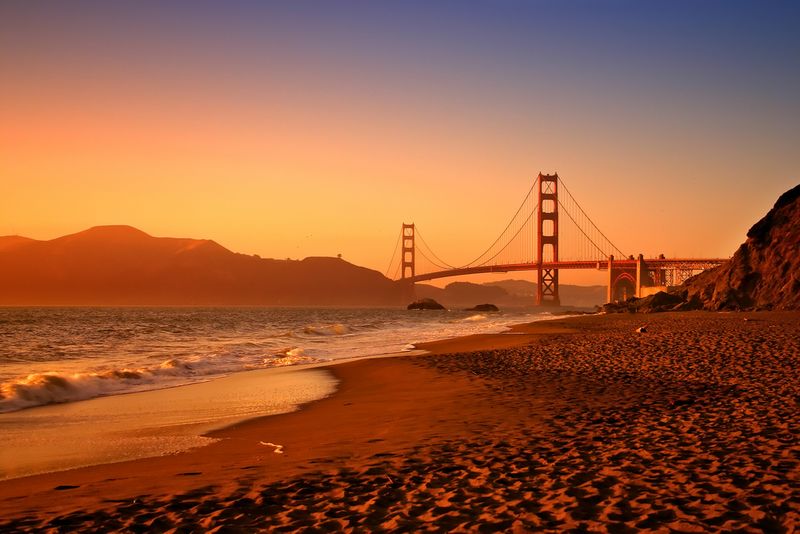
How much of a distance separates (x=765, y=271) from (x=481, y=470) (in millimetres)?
43543

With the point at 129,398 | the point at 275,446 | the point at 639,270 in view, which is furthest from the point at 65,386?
the point at 639,270

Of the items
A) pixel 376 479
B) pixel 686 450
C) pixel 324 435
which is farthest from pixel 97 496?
pixel 686 450

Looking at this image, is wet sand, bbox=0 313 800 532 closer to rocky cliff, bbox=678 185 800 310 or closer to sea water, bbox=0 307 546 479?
sea water, bbox=0 307 546 479

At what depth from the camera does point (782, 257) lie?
40.0m

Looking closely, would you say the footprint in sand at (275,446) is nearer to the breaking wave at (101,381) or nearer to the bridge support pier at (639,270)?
the breaking wave at (101,381)

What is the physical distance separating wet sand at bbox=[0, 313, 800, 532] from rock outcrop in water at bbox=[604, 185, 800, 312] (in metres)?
→ 33.8

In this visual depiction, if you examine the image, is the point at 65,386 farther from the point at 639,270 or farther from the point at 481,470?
the point at 639,270

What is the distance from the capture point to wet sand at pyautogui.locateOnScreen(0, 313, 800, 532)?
4.19 metres

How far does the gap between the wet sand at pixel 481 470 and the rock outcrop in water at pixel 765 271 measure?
33.8m

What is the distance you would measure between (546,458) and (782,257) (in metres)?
42.6

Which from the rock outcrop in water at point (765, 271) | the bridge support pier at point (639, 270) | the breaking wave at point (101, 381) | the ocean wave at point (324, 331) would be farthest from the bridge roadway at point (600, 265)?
the breaking wave at point (101, 381)

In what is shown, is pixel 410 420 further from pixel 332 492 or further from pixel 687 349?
pixel 687 349

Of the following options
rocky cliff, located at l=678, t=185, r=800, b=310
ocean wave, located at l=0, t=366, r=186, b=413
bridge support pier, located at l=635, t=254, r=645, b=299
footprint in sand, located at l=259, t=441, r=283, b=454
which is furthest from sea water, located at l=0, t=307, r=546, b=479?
bridge support pier, located at l=635, t=254, r=645, b=299

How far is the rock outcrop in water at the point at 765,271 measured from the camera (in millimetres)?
38375
